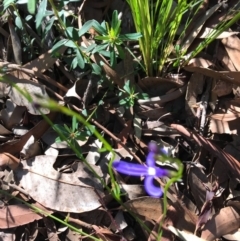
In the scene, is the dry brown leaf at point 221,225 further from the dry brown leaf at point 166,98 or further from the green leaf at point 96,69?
the green leaf at point 96,69

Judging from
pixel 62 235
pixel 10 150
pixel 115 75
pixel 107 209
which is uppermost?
pixel 115 75

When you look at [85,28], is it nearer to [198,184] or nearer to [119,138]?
[119,138]

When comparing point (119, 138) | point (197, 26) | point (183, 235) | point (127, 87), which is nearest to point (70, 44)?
point (127, 87)

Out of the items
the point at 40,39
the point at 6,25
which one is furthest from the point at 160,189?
the point at 6,25

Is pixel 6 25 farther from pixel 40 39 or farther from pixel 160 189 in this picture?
pixel 160 189

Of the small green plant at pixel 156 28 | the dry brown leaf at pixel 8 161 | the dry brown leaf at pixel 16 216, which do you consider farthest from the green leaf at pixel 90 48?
the dry brown leaf at pixel 16 216

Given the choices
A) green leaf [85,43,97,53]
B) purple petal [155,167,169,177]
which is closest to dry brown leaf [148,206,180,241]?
purple petal [155,167,169,177]
